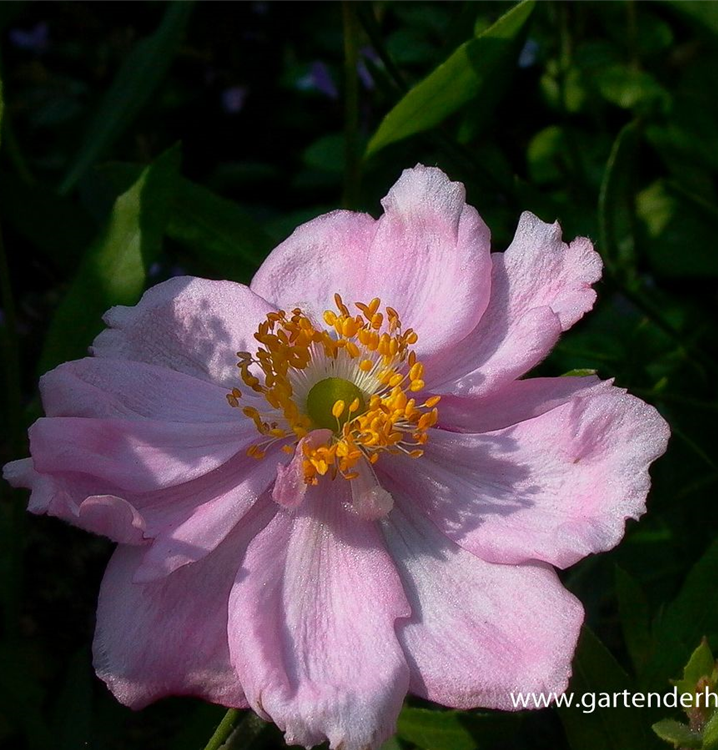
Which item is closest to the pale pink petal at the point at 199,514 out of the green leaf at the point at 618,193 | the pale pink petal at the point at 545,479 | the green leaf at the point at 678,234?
the pale pink petal at the point at 545,479

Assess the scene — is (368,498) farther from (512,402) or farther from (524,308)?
(524,308)

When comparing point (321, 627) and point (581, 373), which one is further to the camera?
point (581, 373)

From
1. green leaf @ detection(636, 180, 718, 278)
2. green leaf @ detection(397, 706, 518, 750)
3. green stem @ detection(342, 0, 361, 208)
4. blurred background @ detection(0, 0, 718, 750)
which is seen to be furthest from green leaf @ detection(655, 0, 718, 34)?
green leaf @ detection(397, 706, 518, 750)

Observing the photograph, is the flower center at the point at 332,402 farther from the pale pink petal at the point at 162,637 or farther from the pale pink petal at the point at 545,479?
the pale pink petal at the point at 162,637

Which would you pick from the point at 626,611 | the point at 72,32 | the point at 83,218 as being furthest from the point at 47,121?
the point at 626,611

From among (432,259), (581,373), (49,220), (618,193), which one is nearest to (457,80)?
(432,259)

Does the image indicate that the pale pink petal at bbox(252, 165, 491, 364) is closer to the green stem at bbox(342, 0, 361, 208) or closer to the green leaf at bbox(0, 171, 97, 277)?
the green stem at bbox(342, 0, 361, 208)
